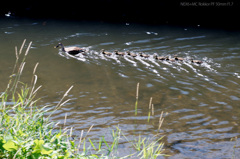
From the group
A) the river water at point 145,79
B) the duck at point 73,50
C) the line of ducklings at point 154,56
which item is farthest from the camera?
the duck at point 73,50

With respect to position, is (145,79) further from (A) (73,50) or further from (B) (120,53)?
(A) (73,50)

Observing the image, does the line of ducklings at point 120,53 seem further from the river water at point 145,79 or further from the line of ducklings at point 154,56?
the river water at point 145,79

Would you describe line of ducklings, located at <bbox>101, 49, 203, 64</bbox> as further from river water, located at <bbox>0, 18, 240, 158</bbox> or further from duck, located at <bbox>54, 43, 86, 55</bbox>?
duck, located at <bbox>54, 43, 86, 55</bbox>

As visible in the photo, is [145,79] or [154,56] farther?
[154,56]

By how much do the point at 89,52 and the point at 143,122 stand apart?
5.25 meters

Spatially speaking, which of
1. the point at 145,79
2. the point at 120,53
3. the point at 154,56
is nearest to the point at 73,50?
the point at 120,53

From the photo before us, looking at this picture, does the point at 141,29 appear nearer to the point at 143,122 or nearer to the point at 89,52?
the point at 89,52

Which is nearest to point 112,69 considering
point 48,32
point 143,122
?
point 143,122

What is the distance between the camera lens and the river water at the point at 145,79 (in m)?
6.09

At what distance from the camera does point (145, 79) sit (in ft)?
28.7

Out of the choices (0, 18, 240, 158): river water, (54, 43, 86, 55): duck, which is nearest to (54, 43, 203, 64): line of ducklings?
(54, 43, 86, 55): duck

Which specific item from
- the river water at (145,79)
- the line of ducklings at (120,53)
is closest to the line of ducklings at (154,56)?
the line of ducklings at (120,53)

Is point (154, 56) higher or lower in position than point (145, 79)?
higher

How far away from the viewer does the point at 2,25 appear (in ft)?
48.4
